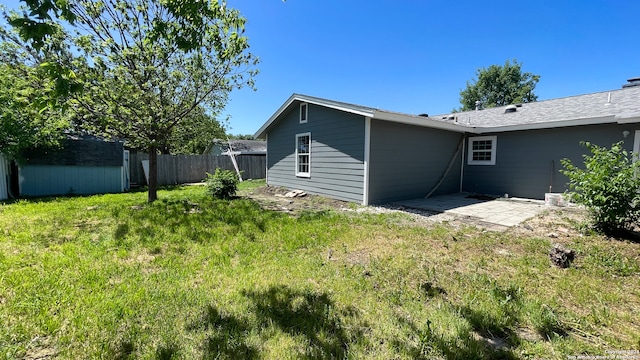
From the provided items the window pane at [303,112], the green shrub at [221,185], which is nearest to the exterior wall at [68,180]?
the green shrub at [221,185]

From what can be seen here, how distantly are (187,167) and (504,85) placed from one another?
Result: 30798mm

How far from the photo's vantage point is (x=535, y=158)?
8.37 meters

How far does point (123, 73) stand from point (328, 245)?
5.99 meters

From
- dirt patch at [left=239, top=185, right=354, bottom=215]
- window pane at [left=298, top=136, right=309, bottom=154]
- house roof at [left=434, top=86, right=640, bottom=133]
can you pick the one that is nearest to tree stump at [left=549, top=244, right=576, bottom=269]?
dirt patch at [left=239, top=185, right=354, bottom=215]

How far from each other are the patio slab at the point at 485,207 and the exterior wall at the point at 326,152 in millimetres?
1596

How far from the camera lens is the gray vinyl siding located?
7.36m

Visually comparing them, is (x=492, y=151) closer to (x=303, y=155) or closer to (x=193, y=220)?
(x=303, y=155)

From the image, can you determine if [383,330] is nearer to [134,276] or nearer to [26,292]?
[134,276]

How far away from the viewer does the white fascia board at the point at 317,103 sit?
685cm

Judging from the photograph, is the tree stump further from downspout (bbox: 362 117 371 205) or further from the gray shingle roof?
the gray shingle roof

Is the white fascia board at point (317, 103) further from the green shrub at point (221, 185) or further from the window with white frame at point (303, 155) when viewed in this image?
the green shrub at point (221, 185)

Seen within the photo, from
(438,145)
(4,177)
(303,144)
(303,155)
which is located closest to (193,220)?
(303,155)

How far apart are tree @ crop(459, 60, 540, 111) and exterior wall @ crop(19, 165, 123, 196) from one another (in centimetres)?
3046

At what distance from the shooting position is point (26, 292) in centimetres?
249
